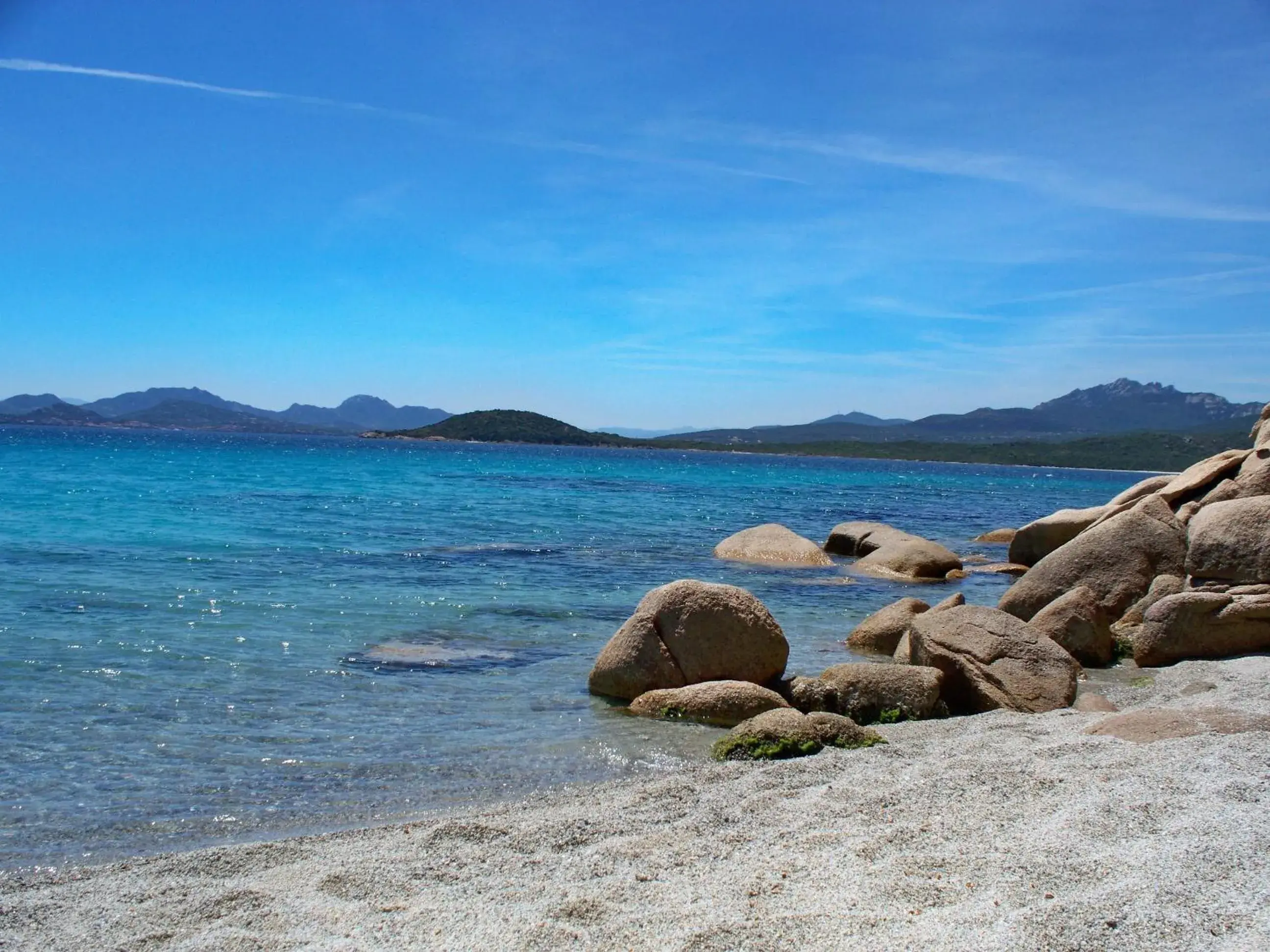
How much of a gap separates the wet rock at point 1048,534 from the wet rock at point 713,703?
12.7m

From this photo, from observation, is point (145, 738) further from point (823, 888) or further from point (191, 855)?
point (823, 888)

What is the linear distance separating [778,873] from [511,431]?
17371cm

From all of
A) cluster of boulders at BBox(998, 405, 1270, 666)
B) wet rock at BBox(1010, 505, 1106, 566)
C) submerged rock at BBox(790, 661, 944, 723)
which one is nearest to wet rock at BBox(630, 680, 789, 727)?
submerged rock at BBox(790, 661, 944, 723)

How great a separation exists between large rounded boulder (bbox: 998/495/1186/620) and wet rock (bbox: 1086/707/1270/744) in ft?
20.8

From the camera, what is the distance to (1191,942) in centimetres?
404

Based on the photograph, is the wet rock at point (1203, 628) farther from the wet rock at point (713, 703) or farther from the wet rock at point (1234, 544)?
the wet rock at point (713, 703)

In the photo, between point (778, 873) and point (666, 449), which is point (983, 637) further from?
point (666, 449)

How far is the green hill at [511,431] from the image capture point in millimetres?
177125

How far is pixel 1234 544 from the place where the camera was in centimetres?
1282

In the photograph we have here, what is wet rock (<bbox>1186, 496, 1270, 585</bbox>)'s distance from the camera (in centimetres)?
1243

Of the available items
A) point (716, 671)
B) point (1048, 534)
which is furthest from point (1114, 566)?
point (1048, 534)

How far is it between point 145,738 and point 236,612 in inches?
229

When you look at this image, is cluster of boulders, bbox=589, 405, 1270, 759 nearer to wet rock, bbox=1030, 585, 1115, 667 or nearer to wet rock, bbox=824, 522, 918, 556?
wet rock, bbox=1030, 585, 1115, 667

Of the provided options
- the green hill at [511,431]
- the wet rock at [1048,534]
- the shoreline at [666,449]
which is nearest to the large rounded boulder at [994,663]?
the wet rock at [1048,534]
